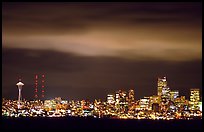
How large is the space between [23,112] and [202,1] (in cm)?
12895

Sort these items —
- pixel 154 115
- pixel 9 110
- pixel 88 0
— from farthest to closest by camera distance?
pixel 9 110
pixel 154 115
pixel 88 0

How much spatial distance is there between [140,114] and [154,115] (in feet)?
22.7

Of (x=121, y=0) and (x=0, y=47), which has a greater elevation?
(x=121, y=0)

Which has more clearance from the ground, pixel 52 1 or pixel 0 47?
pixel 52 1

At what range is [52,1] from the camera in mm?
10719

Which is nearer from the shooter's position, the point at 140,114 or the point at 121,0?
the point at 121,0

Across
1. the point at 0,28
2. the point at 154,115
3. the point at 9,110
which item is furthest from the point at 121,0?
the point at 9,110

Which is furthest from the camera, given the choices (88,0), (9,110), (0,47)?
(9,110)

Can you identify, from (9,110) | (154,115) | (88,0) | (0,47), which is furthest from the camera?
(9,110)

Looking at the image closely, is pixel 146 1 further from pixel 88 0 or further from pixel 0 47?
pixel 0 47

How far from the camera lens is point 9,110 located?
132000 mm

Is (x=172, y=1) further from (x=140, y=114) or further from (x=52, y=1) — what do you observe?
(x=140, y=114)

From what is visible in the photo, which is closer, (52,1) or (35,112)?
(52,1)

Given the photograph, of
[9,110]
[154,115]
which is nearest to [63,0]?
[154,115]
